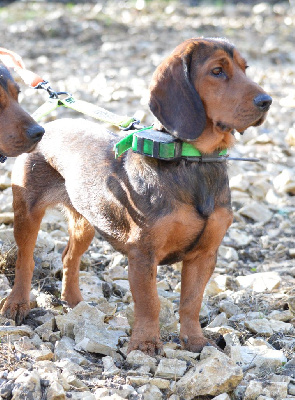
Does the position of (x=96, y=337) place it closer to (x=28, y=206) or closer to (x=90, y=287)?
(x=28, y=206)

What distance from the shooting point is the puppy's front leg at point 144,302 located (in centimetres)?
430

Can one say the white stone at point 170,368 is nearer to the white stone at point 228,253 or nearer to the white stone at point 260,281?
the white stone at point 260,281

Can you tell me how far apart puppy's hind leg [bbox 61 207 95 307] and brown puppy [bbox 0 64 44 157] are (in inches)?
39.2

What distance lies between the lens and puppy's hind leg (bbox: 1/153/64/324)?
5.22 meters

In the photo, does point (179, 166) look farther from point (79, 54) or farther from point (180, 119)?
point (79, 54)

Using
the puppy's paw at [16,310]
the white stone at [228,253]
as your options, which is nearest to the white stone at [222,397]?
the puppy's paw at [16,310]

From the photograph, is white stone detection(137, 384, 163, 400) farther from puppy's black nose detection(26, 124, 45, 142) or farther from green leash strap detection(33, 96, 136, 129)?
green leash strap detection(33, 96, 136, 129)

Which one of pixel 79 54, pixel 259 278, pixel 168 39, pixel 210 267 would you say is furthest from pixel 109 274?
pixel 168 39

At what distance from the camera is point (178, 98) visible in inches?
170

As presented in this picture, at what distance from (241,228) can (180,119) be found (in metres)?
3.41

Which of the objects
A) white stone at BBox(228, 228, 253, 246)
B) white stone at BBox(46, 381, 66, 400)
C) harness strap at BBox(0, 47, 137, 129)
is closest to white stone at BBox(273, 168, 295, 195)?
white stone at BBox(228, 228, 253, 246)

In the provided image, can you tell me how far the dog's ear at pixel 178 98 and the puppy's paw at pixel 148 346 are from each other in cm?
128

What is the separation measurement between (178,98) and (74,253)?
1.86m

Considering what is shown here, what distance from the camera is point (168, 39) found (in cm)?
2030
